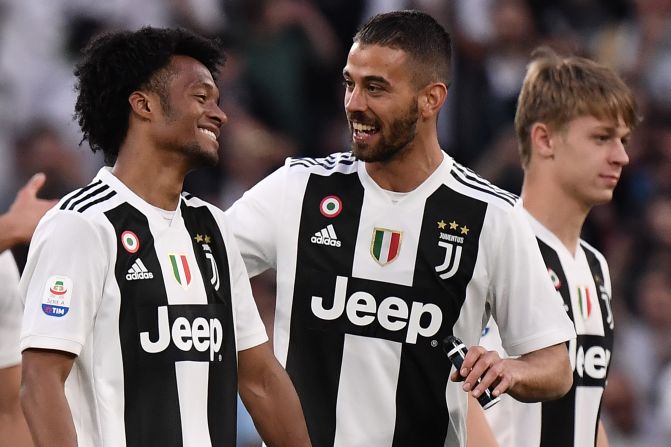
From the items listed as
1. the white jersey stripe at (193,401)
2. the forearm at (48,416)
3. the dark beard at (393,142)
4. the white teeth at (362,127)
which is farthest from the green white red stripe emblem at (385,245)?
the forearm at (48,416)

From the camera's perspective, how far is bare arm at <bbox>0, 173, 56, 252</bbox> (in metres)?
4.93

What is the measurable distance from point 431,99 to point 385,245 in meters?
0.53

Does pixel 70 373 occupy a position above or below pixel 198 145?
below

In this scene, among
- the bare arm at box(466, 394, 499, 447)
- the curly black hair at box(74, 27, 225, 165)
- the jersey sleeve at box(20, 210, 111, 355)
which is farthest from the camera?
A: the bare arm at box(466, 394, 499, 447)

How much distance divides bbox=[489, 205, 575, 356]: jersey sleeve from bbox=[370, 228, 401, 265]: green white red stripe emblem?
33 centimetres

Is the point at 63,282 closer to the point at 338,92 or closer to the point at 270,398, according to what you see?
the point at 270,398

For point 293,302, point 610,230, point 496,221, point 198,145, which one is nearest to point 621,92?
point 496,221

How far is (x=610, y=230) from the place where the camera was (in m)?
9.44

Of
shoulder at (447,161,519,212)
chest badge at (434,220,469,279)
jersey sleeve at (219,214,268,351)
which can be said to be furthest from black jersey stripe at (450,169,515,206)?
jersey sleeve at (219,214,268,351)

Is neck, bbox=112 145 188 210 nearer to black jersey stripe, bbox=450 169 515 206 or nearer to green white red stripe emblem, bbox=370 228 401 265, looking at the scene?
green white red stripe emblem, bbox=370 228 401 265

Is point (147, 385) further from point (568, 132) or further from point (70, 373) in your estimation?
point (568, 132)

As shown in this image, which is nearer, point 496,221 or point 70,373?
point 70,373

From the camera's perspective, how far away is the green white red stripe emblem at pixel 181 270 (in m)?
4.21

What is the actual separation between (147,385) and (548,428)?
1.92 m
